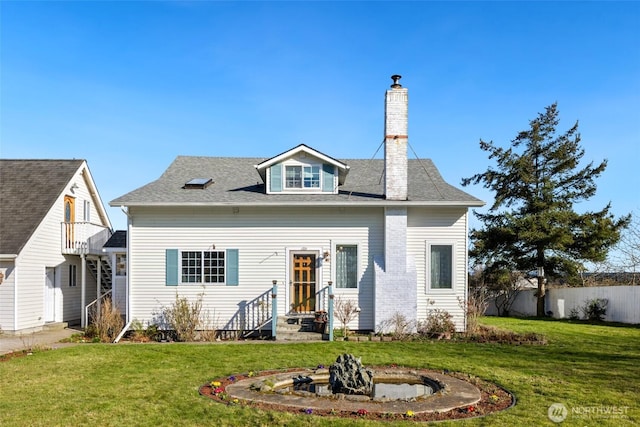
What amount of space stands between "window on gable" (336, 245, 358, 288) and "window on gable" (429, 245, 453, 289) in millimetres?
2110

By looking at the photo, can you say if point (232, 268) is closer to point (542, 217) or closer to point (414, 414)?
point (414, 414)

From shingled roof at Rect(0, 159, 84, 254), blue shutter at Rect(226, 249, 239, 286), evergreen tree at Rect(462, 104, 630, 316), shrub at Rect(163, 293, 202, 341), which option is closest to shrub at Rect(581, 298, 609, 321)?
evergreen tree at Rect(462, 104, 630, 316)

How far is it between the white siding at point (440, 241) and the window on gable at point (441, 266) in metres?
0.14

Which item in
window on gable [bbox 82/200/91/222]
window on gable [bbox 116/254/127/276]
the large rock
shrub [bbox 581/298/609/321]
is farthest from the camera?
shrub [bbox 581/298/609/321]

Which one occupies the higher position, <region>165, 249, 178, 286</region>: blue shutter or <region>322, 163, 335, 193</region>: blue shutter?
<region>322, 163, 335, 193</region>: blue shutter

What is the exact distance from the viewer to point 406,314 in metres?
13.7

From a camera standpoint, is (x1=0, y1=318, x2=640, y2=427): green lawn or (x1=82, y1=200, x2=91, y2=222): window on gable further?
(x1=82, y1=200, x2=91, y2=222): window on gable

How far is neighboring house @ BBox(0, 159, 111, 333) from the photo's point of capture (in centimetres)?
1465

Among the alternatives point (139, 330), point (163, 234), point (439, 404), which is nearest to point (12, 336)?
point (139, 330)

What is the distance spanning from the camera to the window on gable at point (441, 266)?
1422 cm

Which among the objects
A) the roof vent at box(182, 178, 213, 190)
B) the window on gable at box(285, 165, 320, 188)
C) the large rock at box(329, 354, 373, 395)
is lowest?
the large rock at box(329, 354, 373, 395)

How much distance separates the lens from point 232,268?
1422cm

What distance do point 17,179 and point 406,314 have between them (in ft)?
45.2

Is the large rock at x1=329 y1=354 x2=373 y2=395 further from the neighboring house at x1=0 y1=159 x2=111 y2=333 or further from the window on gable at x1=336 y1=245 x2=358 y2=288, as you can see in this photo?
the neighboring house at x1=0 y1=159 x2=111 y2=333
